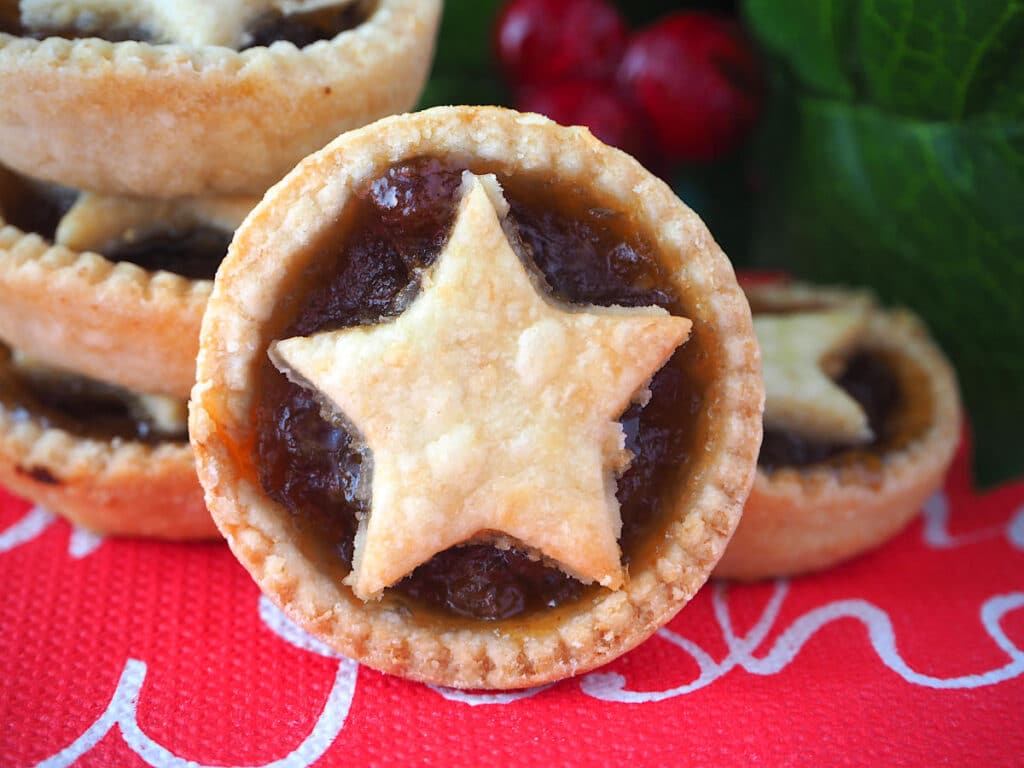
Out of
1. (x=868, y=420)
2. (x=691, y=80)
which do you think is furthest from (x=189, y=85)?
(x=868, y=420)

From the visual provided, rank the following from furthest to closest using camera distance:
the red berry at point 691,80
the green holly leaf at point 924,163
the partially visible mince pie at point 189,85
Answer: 1. the red berry at point 691,80
2. the green holly leaf at point 924,163
3. the partially visible mince pie at point 189,85

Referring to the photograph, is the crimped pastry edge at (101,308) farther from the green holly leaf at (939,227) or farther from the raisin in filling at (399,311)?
the green holly leaf at (939,227)

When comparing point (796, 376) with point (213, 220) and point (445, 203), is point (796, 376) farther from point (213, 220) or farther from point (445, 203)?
point (213, 220)

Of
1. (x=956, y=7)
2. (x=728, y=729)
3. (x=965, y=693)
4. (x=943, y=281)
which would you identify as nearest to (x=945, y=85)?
(x=956, y=7)

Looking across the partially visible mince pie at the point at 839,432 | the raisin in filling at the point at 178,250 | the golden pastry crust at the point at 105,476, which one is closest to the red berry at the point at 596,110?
the partially visible mince pie at the point at 839,432

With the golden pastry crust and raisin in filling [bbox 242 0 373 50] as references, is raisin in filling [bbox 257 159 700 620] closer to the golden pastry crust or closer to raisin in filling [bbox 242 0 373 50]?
the golden pastry crust

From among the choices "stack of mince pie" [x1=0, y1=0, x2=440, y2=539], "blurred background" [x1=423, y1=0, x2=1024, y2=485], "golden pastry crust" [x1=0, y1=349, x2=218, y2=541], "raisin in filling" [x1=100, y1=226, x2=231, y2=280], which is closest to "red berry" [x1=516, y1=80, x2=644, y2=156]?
"blurred background" [x1=423, y1=0, x2=1024, y2=485]

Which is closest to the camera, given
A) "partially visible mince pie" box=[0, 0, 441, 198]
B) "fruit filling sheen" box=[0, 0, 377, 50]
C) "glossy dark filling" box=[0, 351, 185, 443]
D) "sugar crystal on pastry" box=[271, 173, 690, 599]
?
"sugar crystal on pastry" box=[271, 173, 690, 599]
